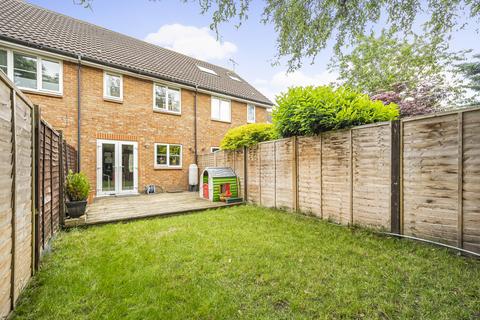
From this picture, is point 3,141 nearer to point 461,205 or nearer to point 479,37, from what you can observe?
point 461,205

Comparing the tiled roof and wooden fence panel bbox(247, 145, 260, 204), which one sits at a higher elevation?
the tiled roof

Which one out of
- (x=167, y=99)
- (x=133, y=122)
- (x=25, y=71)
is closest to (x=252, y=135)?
(x=167, y=99)

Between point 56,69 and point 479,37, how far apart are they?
39.8 feet

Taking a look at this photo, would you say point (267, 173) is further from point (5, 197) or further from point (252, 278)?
point (5, 197)

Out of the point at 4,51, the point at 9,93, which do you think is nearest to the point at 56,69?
the point at 4,51

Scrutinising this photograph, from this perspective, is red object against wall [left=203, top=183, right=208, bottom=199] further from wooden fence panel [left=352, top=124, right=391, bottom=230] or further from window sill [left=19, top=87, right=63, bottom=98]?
window sill [left=19, top=87, right=63, bottom=98]

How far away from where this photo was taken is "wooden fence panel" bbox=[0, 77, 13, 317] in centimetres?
176

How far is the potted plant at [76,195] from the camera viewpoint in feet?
16.0

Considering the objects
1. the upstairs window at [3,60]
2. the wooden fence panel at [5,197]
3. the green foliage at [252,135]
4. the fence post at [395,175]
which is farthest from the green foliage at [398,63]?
the upstairs window at [3,60]

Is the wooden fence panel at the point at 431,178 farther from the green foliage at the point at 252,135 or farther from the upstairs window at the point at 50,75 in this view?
the upstairs window at the point at 50,75

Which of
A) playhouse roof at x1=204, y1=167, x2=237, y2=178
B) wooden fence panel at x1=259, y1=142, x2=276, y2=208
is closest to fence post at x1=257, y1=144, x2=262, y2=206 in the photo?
wooden fence panel at x1=259, y1=142, x2=276, y2=208

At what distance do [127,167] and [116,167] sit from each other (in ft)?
1.41

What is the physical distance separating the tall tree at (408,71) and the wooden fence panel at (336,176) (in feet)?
27.7

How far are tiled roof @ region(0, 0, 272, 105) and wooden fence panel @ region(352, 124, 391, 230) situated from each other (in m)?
9.12
